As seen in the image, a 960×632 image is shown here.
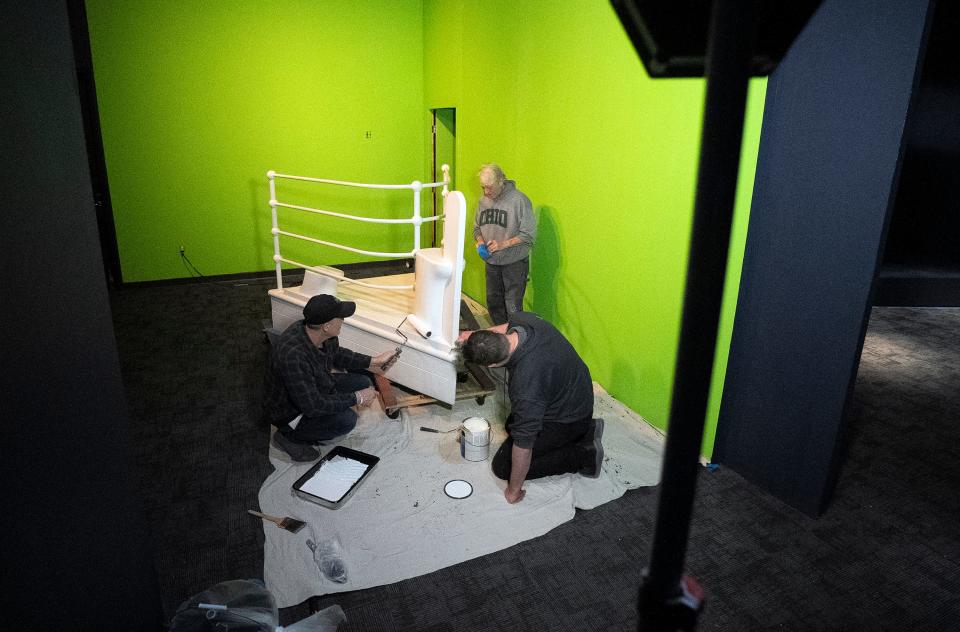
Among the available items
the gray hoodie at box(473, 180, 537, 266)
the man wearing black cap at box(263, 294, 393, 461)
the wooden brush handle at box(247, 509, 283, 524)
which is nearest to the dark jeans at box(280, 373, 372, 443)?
the man wearing black cap at box(263, 294, 393, 461)

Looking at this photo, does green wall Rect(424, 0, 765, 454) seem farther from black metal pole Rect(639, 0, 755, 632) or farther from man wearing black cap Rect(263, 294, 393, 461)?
black metal pole Rect(639, 0, 755, 632)

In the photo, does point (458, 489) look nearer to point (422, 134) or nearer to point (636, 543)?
point (636, 543)

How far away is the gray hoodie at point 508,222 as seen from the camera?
13.8 ft

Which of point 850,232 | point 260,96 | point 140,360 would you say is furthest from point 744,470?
point 260,96

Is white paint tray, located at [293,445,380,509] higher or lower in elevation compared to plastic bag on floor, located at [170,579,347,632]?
lower

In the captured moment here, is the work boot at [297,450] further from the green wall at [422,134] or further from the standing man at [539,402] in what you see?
the green wall at [422,134]

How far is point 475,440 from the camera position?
124 inches

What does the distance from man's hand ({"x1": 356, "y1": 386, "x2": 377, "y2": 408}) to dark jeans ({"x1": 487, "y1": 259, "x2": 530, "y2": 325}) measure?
134 centimetres

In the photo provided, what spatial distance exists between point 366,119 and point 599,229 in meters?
3.68

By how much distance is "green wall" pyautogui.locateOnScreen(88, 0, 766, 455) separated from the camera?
11.4ft

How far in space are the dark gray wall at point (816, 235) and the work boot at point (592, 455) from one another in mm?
670

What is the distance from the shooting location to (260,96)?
6.09 metres

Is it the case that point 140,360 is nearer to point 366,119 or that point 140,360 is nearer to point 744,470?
point 366,119

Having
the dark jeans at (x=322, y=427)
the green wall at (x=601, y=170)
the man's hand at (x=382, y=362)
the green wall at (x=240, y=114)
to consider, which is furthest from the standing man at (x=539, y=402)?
the green wall at (x=240, y=114)
